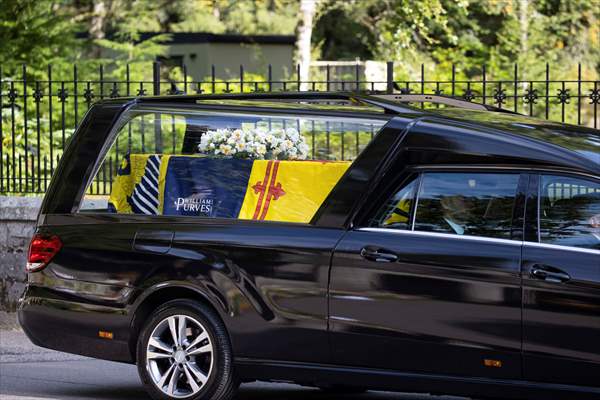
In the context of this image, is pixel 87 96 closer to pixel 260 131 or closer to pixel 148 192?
pixel 148 192

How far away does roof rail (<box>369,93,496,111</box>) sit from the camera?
25.6 feet

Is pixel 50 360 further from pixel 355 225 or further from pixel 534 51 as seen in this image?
pixel 534 51

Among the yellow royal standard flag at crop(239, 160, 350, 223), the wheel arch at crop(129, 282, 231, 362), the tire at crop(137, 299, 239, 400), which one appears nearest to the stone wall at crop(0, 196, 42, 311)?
the wheel arch at crop(129, 282, 231, 362)

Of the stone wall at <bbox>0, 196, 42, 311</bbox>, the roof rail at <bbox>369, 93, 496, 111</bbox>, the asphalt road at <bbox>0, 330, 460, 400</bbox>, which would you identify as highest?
the roof rail at <bbox>369, 93, 496, 111</bbox>

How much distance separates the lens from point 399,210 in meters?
7.04

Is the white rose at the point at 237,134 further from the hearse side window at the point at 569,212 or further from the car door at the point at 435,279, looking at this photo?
the hearse side window at the point at 569,212

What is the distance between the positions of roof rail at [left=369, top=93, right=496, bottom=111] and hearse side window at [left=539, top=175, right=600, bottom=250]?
49.8 inches

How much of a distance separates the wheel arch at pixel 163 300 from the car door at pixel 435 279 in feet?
2.43

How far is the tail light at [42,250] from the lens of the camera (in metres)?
8.13

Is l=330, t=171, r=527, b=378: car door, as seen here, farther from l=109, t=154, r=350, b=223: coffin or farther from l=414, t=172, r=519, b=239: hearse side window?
l=109, t=154, r=350, b=223: coffin

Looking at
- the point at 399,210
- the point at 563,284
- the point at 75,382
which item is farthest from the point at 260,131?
the point at 75,382

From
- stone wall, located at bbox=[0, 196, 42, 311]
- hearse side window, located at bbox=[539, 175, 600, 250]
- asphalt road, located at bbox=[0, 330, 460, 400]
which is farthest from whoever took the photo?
stone wall, located at bbox=[0, 196, 42, 311]

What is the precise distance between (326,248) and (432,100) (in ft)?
4.47

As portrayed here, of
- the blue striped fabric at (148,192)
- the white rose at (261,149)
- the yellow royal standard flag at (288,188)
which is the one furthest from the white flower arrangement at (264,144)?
the blue striped fabric at (148,192)
